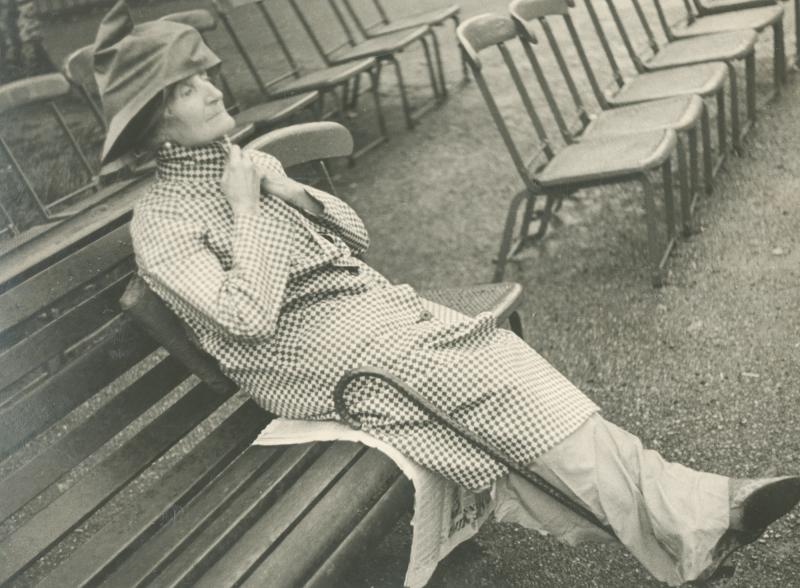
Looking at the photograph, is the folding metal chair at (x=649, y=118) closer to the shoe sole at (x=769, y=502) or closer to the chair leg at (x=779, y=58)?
the chair leg at (x=779, y=58)

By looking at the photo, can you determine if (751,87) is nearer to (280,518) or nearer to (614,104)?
(614,104)

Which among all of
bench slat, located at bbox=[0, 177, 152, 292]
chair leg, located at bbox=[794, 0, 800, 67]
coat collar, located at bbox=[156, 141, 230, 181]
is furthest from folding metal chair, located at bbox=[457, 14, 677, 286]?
chair leg, located at bbox=[794, 0, 800, 67]

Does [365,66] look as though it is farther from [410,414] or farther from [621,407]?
[410,414]

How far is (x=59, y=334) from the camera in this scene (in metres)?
2.44

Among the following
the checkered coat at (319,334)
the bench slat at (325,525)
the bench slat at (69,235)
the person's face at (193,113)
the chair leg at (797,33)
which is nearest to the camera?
the bench slat at (325,525)

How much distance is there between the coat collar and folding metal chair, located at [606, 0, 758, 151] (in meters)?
3.26

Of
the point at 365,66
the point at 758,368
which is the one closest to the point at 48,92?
the point at 365,66

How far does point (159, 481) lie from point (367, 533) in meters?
0.56

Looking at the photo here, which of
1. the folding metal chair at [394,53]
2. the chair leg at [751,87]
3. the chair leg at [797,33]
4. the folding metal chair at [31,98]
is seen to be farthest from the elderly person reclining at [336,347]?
the chair leg at [797,33]

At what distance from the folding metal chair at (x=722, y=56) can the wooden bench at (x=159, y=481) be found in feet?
11.0

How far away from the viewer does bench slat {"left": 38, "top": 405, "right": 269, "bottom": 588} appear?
2.23 m

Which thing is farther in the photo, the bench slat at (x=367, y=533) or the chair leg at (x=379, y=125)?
the chair leg at (x=379, y=125)

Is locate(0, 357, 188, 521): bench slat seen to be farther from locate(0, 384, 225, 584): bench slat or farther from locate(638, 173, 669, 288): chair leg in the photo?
locate(638, 173, 669, 288): chair leg

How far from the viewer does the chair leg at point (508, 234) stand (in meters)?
4.23
